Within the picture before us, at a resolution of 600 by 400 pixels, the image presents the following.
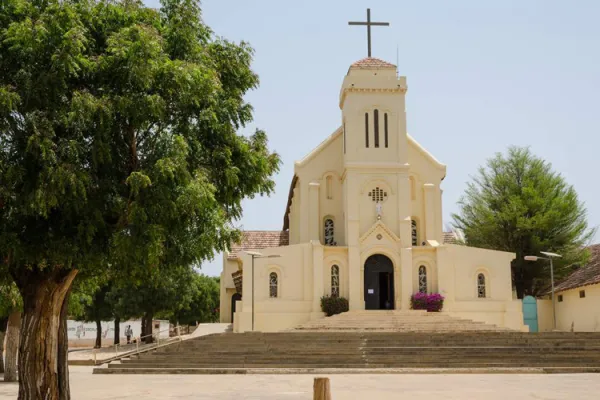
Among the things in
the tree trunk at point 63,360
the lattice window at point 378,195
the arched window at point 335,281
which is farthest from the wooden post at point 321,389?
the lattice window at point 378,195

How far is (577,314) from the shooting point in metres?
41.6

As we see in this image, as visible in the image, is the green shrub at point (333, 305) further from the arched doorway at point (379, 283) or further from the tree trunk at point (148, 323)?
the tree trunk at point (148, 323)

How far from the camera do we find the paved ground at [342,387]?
57.2 ft

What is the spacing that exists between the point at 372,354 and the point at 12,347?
515 inches

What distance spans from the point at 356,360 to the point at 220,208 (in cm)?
1431

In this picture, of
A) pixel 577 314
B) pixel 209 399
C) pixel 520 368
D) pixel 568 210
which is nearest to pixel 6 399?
pixel 209 399

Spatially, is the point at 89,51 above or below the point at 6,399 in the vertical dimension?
above

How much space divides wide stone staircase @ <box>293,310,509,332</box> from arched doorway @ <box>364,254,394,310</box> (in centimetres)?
235

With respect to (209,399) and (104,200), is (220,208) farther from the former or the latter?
(209,399)

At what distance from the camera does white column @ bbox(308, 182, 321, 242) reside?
43969 millimetres

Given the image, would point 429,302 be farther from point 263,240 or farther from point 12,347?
point 12,347

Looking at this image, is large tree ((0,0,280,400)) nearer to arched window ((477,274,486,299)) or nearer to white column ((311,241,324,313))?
white column ((311,241,324,313))

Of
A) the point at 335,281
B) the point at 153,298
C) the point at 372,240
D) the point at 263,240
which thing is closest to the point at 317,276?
the point at 335,281

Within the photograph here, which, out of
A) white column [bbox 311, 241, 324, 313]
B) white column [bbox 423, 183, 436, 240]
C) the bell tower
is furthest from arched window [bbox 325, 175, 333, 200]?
white column [bbox 423, 183, 436, 240]
